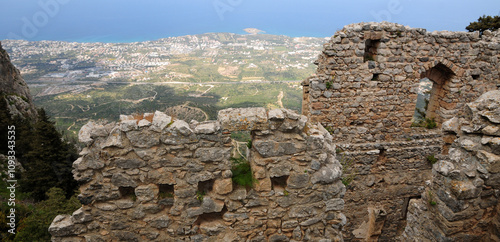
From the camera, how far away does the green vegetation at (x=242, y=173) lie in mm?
4145

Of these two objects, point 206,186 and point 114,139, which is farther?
point 206,186

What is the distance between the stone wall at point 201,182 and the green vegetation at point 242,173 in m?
0.09

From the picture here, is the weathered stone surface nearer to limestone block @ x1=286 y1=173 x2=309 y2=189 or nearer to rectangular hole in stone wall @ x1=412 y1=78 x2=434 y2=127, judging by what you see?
limestone block @ x1=286 y1=173 x2=309 y2=189

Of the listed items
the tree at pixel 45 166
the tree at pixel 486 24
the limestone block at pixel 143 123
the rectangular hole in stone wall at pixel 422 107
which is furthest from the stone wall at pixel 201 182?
the tree at pixel 486 24

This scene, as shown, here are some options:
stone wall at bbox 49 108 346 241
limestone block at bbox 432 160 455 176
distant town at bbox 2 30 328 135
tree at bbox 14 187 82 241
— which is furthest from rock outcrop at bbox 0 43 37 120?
limestone block at bbox 432 160 455 176

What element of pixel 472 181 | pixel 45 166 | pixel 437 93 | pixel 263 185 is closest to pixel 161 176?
pixel 263 185

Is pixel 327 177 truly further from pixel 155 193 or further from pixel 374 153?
pixel 374 153

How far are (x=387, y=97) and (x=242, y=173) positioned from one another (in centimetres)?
508

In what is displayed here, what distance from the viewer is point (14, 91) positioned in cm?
2234

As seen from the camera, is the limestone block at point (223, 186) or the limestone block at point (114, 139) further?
the limestone block at point (223, 186)

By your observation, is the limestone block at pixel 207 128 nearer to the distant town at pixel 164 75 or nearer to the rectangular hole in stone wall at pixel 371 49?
the rectangular hole in stone wall at pixel 371 49

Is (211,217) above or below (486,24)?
below

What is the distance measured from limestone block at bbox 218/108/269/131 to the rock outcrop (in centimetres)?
2162

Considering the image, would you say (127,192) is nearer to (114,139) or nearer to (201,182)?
(114,139)
